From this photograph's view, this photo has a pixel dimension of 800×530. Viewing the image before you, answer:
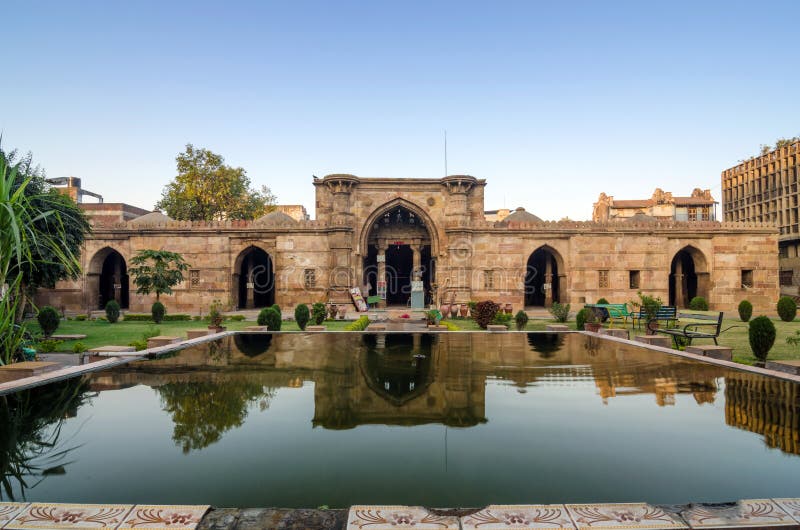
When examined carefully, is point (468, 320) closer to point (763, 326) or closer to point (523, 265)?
point (523, 265)

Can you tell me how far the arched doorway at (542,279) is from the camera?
2800 cm

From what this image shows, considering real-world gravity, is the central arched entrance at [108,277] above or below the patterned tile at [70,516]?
above

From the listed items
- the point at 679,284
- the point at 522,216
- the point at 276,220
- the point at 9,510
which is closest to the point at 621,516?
the point at 9,510

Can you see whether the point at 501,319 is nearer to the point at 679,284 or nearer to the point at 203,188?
the point at 679,284

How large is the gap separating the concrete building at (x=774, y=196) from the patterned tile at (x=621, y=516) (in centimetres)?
4531

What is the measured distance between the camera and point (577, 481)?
3.82 m

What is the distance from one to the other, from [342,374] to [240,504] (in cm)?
474

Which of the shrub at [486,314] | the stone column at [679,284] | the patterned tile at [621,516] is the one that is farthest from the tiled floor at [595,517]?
the stone column at [679,284]

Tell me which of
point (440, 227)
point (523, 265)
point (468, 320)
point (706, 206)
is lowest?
point (468, 320)

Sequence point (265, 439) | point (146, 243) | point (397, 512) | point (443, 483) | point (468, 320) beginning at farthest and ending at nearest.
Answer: point (146, 243), point (468, 320), point (265, 439), point (443, 483), point (397, 512)

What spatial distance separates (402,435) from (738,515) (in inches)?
115

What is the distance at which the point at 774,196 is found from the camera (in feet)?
157

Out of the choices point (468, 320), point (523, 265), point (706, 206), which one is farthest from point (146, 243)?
point (706, 206)

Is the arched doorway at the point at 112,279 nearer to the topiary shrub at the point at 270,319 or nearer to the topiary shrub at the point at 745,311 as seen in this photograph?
the topiary shrub at the point at 270,319
